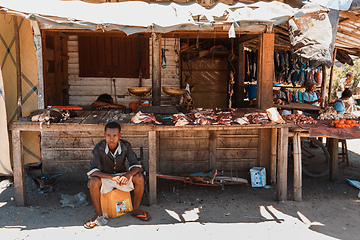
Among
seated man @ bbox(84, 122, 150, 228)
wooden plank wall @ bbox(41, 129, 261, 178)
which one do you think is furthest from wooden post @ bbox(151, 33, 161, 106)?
seated man @ bbox(84, 122, 150, 228)

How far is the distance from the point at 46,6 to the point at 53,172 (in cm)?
328

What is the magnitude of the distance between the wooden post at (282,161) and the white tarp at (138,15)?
1.88m

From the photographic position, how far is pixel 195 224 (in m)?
4.49

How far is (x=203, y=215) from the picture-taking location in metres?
4.80

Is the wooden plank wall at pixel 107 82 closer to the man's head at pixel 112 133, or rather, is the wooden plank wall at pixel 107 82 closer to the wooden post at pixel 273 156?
the wooden post at pixel 273 156

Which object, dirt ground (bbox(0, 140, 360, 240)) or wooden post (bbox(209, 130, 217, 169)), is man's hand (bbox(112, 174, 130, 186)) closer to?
dirt ground (bbox(0, 140, 360, 240))

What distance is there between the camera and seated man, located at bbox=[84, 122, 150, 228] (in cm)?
436

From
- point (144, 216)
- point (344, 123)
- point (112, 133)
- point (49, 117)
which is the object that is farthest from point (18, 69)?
point (344, 123)

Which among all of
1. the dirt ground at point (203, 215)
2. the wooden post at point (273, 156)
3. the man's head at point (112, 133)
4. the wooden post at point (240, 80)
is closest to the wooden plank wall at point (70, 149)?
the dirt ground at point (203, 215)

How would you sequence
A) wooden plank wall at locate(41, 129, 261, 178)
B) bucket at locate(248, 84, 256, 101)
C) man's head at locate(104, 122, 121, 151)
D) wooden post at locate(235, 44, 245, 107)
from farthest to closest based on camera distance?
bucket at locate(248, 84, 256, 101) → wooden post at locate(235, 44, 245, 107) → wooden plank wall at locate(41, 129, 261, 178) → man's head at locate(104, 122, 121, 151)

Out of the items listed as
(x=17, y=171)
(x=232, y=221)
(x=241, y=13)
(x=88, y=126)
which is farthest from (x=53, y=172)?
(x=241, y=13)

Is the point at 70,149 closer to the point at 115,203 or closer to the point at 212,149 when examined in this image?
the point at 115,203

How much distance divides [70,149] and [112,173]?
1865 millimetres

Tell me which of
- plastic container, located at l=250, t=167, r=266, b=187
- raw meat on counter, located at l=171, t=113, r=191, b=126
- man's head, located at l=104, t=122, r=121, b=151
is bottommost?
plastic container, located at l=250, t=167, r=266, b=187
